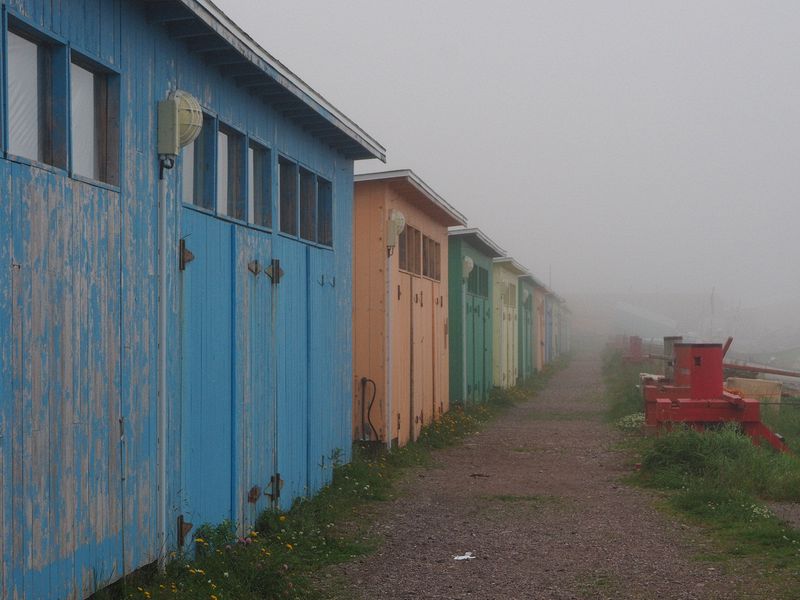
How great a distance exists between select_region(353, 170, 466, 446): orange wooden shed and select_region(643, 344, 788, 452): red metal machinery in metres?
3.66

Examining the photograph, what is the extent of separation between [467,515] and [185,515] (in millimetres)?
3491

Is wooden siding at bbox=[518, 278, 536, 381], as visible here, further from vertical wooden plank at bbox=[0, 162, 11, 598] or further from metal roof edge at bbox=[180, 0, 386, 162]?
vertical wooden plank at bbox=[0, 162, 11, 598]

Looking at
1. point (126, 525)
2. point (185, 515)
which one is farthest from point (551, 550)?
point (126, 525)

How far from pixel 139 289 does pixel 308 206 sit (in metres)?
4.03

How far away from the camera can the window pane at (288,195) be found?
8.97m

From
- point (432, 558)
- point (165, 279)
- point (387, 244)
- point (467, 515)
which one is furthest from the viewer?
point (387, 244)

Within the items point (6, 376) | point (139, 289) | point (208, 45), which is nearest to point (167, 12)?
point (208, 45)

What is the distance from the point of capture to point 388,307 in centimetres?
1285

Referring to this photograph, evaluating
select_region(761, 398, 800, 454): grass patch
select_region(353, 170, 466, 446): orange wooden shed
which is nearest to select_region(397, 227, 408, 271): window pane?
select_region(353, 170, 466, 446): orange wooden shed

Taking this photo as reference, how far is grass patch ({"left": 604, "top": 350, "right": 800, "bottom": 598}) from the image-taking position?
7.36 meters

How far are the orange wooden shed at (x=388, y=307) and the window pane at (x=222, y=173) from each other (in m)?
5.17

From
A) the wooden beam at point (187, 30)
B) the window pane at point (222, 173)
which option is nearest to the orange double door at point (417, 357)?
the window pane at point (222, 173)

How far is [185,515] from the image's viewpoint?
657 cm

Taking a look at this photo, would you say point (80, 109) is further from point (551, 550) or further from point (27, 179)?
point (551, 550)
